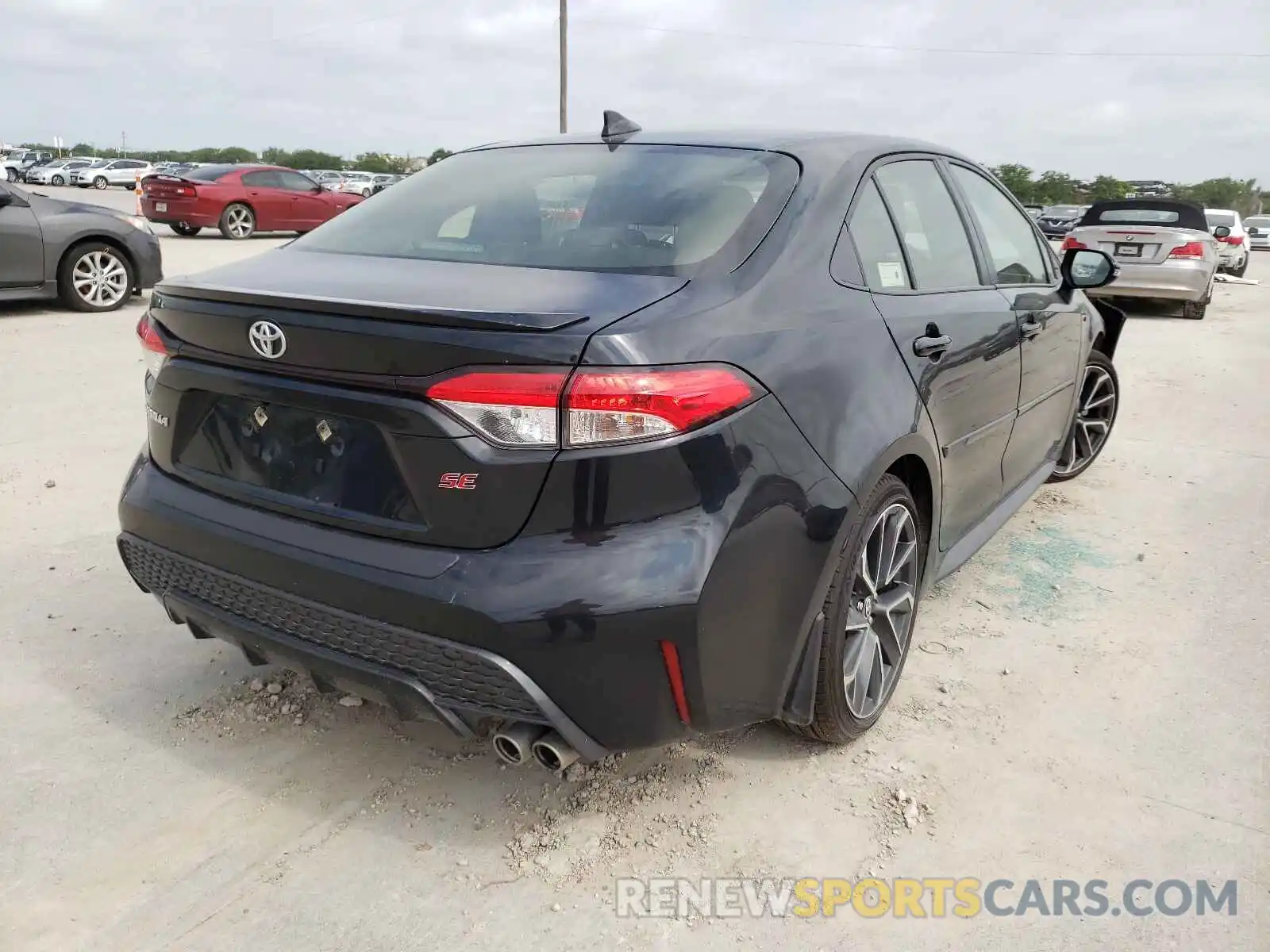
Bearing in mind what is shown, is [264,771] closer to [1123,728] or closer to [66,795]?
[66,795]

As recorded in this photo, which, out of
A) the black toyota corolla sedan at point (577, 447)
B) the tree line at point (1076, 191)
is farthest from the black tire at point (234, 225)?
the tree line at point (1076, 191)

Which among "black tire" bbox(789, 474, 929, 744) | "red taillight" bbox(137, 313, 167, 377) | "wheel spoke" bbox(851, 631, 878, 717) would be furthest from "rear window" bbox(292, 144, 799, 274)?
"wheel spoke" bbox(851, 631, 878, 717)

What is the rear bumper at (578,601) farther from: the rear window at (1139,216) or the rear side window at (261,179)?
the rear side window at (261,179)

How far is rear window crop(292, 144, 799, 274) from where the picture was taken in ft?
7.89

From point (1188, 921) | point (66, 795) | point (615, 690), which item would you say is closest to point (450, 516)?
point (615, 690)

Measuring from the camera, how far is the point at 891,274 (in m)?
2.86

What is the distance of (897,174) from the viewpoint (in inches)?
123

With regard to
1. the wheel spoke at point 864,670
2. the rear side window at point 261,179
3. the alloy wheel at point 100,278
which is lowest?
the wheel spoke at point 864,670

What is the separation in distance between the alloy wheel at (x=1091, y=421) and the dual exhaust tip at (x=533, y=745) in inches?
152

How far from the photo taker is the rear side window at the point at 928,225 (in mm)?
3035

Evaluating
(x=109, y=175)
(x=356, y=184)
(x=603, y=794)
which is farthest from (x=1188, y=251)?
(x=109, y=175)

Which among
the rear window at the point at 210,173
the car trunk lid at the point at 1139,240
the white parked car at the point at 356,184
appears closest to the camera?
the car trunk lid at the point at 1139,240

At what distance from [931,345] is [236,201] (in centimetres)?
1799

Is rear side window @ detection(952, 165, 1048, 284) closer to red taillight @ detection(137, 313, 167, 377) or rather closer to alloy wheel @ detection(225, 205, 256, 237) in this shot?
red taillight @ detection(137, 313, 167, 377)
